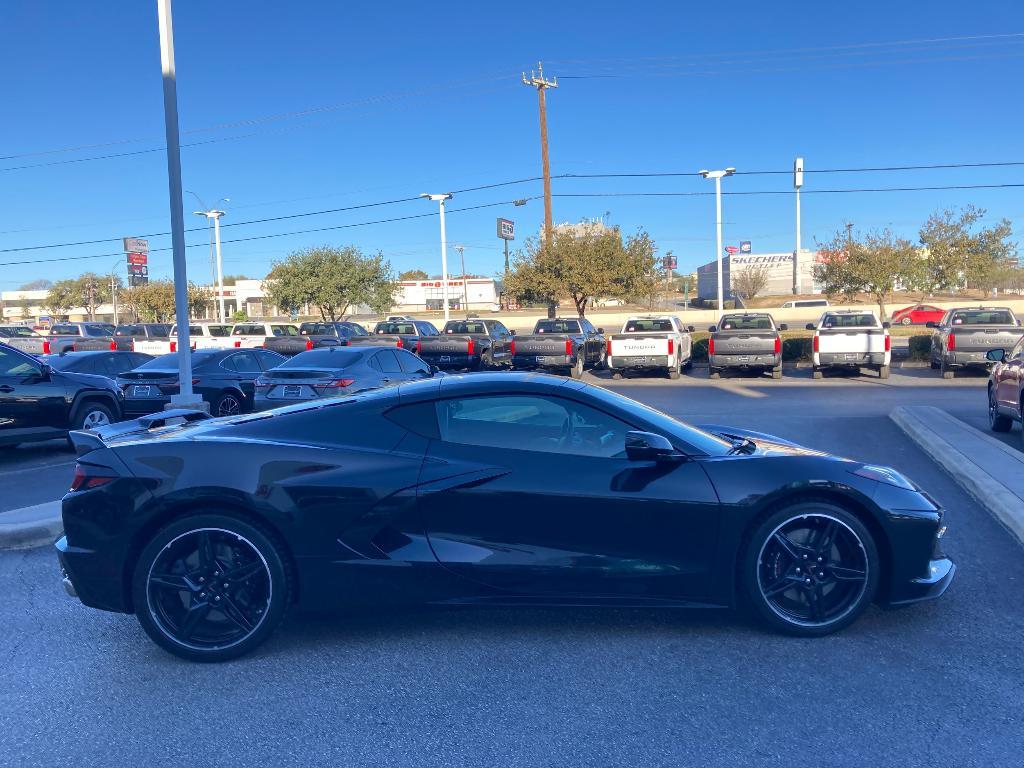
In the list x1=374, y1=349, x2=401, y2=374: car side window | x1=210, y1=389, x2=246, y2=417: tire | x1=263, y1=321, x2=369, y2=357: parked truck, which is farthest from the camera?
x1=263, y1=321, x2=369, y2=357: parked truck

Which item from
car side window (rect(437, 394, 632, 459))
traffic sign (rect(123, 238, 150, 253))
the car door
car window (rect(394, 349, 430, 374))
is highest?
traffic sign (rect(123, 238, 150, 253))

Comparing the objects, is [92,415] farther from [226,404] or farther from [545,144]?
[545,144]

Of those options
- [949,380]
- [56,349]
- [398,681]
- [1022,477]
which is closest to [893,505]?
[398,681]

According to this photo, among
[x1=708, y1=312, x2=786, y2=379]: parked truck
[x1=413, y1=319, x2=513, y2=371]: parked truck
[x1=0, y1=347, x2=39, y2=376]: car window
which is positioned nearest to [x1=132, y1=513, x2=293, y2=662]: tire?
[x1=0, y1=347, x2=39, y2=376]: car window

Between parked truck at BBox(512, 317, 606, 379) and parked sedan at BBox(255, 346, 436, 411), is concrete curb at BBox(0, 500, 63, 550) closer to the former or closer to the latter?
parked sedan at BBox(255, 346, 436, 411)

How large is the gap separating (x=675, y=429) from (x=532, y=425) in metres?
0.80

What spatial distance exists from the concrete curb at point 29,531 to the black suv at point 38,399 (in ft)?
12.7

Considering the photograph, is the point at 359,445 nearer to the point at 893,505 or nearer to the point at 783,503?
the point at 783,503

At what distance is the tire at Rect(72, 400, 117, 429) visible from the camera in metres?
11.4

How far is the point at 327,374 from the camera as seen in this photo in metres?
12.1

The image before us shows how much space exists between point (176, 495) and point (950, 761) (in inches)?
144

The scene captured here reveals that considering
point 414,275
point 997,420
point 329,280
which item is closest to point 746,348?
point 997,420

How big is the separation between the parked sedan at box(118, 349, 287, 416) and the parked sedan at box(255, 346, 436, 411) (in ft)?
4.60

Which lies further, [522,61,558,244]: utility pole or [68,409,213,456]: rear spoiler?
[522,61,558,244]: utility pole
